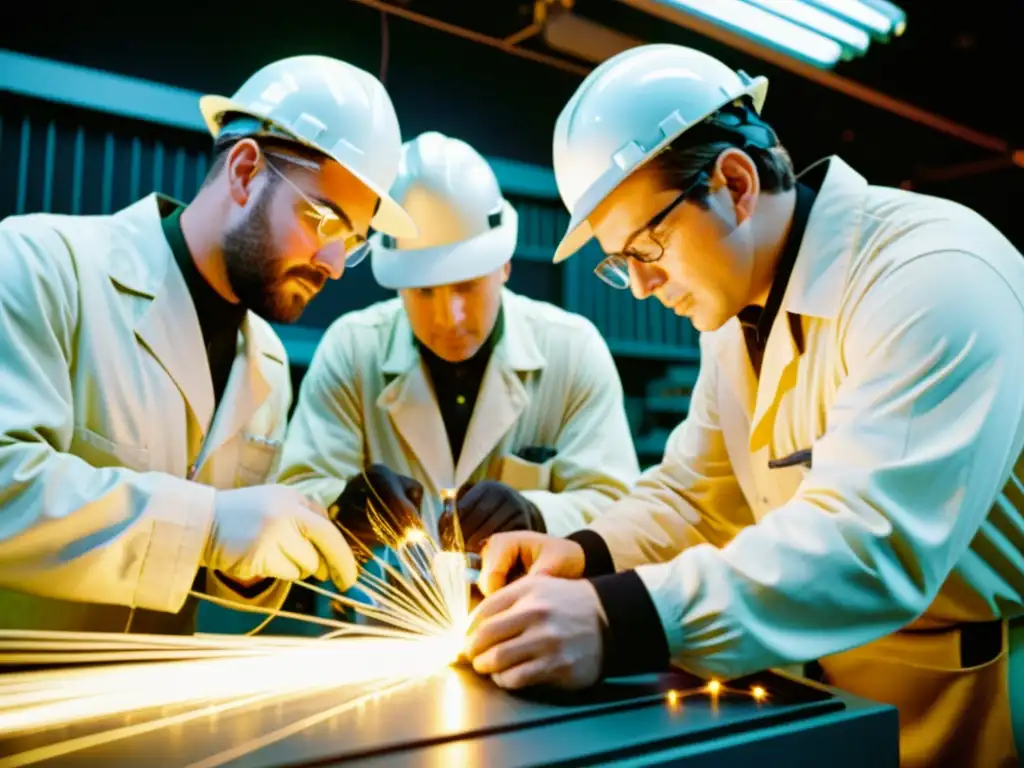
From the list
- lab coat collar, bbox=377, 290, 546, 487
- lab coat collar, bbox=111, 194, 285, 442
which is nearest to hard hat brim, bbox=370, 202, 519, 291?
lab coat collar, bbox=377, 290, 546, 487

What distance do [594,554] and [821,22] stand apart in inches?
73.1

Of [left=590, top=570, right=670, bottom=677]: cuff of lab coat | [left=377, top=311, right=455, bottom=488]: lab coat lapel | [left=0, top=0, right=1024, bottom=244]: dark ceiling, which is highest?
[left=0, top=0, right=1024, bottom=244]: dark ceiling

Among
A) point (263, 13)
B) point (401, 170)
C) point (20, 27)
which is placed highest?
point (263, 13)

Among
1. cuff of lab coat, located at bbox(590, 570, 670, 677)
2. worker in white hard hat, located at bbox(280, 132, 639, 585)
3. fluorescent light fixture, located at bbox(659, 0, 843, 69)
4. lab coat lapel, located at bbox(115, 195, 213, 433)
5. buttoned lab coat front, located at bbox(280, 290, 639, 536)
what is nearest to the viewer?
cuff of lab coat, located at bbox(590, 570, 670, 677)

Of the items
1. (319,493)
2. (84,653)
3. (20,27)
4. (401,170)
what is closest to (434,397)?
(319,493)

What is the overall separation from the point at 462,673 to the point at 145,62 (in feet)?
8.03

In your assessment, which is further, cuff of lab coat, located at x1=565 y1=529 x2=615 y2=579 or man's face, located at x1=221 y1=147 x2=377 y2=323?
man's face, located at x1=221 y1=147 x2=377 y2=323

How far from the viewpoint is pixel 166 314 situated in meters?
1.88

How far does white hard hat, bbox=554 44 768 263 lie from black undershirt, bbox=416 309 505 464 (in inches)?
44.5

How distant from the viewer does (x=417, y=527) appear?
210 cm

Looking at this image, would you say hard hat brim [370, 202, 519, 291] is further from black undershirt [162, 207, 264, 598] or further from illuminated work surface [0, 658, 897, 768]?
illuminated work surface [0, 658, 897, 768]

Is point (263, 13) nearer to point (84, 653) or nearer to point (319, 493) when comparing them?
point (319, 493)

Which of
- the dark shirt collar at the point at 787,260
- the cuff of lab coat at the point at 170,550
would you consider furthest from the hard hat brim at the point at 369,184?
the dark shirt collar at the point at 787,260

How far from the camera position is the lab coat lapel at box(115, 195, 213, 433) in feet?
6.04
